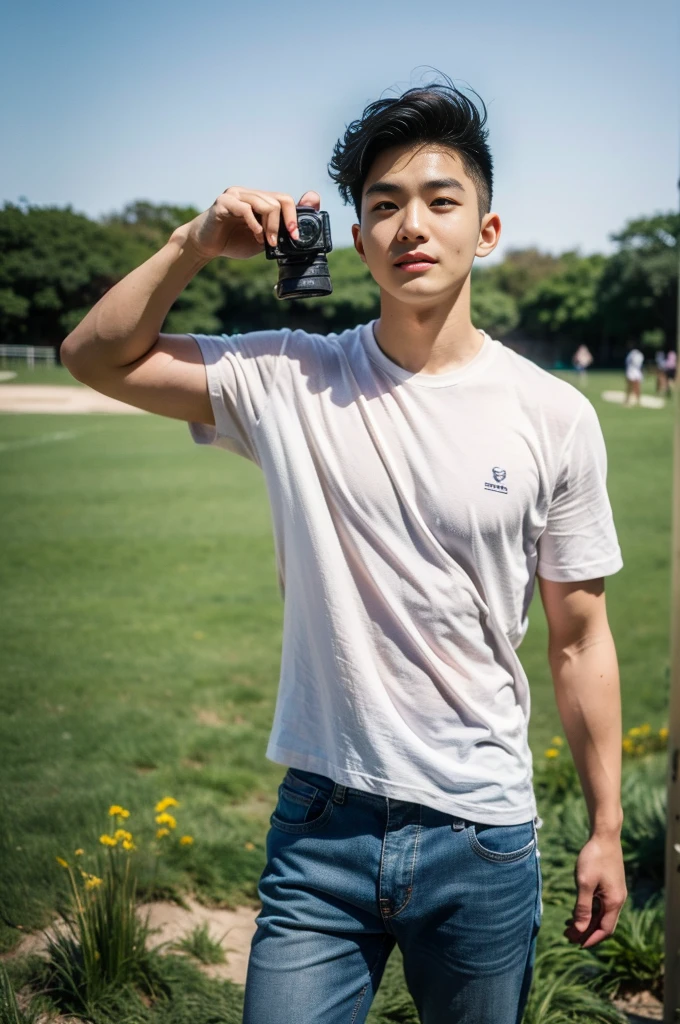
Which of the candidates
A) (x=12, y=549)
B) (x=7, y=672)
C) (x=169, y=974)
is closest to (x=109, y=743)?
(x=7, y=672)

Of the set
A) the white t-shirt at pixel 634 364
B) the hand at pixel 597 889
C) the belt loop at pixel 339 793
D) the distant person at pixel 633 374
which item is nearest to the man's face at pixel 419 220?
the belt loop at pixel 339 793

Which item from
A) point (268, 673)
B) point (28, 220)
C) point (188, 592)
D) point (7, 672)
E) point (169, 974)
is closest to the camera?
point (169, 974)

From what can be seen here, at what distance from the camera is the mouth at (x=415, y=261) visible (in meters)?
1.77

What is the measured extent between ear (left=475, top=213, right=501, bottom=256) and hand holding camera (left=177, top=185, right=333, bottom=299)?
13.2 inches

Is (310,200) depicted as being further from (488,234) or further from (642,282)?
(642,282)

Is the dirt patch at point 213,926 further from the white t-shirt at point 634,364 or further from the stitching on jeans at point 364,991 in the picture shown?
the white t-shirt at point 634,364

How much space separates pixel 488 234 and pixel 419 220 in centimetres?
26

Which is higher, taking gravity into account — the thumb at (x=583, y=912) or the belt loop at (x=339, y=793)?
the belt loop at (x=339, y=793)

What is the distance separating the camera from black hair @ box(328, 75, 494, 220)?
5.88ft

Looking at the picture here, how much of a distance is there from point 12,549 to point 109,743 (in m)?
0.93

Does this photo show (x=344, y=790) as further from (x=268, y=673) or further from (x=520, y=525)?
(x=268, y=673)

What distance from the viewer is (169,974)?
2.74 meters

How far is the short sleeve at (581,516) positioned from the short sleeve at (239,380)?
576 millimetres

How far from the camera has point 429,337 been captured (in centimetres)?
182
